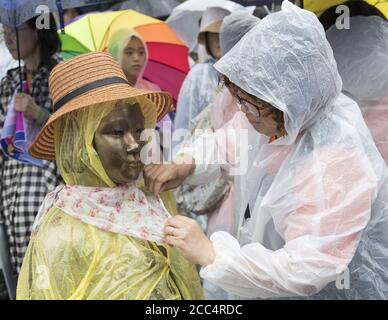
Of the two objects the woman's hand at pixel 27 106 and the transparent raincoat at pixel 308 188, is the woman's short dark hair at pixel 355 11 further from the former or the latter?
the woman's hand at pixel 27 106

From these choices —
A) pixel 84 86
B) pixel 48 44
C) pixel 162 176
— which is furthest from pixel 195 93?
pixel 84 86

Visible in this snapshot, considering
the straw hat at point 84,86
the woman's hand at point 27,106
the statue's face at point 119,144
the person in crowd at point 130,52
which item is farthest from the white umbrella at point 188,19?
the statue's face at point 119,144

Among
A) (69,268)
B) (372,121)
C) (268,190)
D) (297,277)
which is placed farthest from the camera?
(372,121)

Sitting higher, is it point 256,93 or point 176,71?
point 256,93

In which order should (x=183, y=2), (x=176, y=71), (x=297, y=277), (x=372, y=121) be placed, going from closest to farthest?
(x=297, y=277) → (x=372, y=121) → (x=176, y=71) → (x=183, y=2)

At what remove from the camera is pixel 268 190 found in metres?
2.49

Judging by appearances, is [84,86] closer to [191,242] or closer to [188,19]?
[191,242]

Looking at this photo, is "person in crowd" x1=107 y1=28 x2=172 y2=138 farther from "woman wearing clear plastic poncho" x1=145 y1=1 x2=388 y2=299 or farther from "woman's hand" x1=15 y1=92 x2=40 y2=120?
"woman wearing clear plastic poncho" x1=145 y1=1 x2=388 y2=299

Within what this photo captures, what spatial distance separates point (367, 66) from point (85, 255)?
53.7 inches

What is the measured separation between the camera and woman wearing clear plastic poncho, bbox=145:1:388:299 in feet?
7.26

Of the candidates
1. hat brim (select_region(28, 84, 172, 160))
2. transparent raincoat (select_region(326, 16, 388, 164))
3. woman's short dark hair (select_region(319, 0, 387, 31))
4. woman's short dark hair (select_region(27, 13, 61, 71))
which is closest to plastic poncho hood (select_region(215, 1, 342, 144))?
hat brim (select_region(28, 84, 172, 160))

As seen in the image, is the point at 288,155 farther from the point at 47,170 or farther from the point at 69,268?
the point at 47,170

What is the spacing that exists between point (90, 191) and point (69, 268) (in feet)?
0.85

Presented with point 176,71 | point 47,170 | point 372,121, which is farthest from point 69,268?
point 176,71
